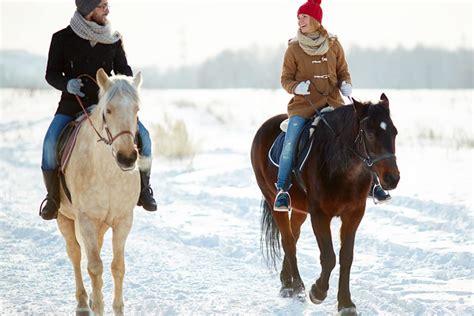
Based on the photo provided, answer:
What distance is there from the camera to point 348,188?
581cm

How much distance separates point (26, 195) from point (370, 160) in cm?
878

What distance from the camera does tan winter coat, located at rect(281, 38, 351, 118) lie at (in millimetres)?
6586

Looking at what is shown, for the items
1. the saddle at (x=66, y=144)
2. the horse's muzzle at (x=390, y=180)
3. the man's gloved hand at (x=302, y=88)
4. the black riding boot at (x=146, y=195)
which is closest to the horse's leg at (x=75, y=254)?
the saddle at (x=66, y=144)

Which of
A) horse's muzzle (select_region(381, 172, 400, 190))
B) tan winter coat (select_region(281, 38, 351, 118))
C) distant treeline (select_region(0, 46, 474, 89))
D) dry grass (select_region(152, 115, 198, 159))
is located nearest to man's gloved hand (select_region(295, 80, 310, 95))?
tan winter coat (select_region(281, 38, 351, 118))

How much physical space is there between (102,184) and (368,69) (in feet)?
421

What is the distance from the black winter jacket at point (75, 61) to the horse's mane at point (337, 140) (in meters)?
2.15

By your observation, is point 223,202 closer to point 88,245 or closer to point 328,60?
point 328,60

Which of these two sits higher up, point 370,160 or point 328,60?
point 328,60

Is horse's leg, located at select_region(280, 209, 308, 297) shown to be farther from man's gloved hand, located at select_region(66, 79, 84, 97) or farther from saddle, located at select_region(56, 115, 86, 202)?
man's gloved hand, located at select_region(66, 79, 84, 97)

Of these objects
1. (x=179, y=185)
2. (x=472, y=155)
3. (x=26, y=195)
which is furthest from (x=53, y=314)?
(x=472, y=155)

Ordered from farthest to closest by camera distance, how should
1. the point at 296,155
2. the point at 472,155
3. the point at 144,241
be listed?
the point at 472,155
the point at 144,241
the point at 296,155

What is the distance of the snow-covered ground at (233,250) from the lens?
244 inches

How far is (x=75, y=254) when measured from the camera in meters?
6.10

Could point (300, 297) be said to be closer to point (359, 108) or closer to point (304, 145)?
point (304, 145)
